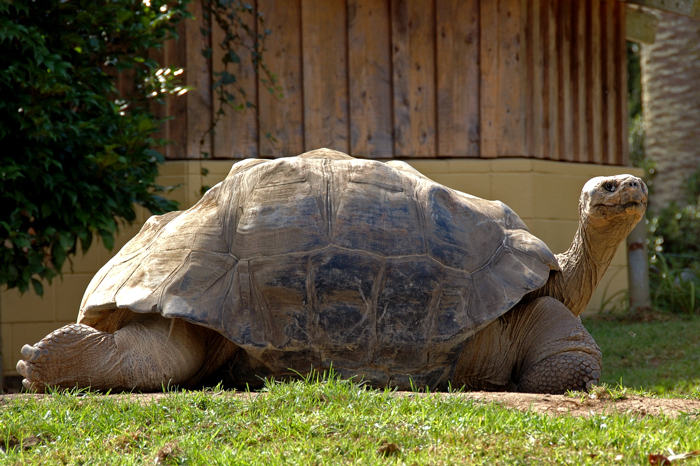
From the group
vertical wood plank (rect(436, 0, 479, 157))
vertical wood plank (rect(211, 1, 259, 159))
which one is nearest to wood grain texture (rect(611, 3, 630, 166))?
vertical wood plank (rect(436, 0, 479, 157))

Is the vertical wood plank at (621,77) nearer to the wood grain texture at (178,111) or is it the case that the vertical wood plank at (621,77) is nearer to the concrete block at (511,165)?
the concrete block at (511,165)

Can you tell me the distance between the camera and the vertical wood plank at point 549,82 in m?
7.73

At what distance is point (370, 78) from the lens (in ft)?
24.2

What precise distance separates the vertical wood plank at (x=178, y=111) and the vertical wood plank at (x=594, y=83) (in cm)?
435

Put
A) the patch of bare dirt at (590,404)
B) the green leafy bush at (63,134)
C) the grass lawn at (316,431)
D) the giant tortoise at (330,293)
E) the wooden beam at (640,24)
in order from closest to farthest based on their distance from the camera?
the grass lawn at (316,431) → the patch of bare dirt at (590,404) → the giant tortoise at (330,293) → the green leafy bush at (63,134) → the wooden beam at (640,24)

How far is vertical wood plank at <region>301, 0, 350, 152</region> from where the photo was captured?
7309 millimetres

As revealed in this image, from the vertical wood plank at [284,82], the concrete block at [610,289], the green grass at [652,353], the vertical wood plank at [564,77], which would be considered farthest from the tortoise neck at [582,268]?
the concrete block at [610,289]

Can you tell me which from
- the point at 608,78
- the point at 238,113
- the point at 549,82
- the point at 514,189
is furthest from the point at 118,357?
the point at 608,78

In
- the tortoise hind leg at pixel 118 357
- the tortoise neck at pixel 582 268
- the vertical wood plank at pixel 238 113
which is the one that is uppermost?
the vertical wood plank at pixel 238 113

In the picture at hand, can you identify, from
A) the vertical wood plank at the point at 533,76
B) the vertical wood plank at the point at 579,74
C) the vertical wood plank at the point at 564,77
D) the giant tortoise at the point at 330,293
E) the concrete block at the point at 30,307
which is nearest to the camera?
the giant tortoise at the point at 330,293

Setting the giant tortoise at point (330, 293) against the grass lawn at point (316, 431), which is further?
Result: the giant tortoise at point (330, 293)

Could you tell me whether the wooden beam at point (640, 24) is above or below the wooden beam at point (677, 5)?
above

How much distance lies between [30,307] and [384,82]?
13.2 ft

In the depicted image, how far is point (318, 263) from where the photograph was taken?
3.52m
